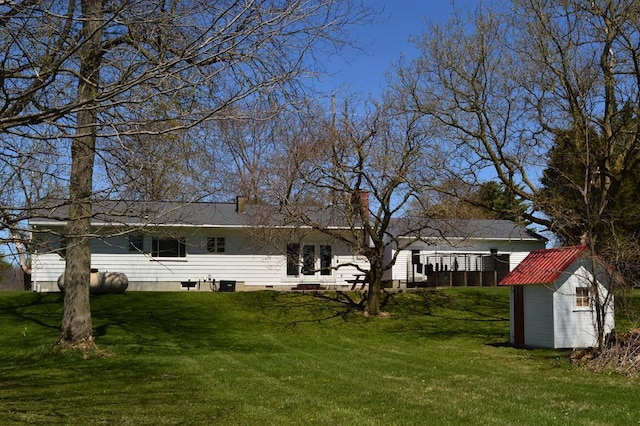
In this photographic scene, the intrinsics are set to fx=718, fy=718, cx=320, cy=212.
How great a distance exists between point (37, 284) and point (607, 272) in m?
24.0

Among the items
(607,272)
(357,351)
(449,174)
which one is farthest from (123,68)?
(449,174)

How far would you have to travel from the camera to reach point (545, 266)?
65.7ft

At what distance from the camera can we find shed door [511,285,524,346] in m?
21.0

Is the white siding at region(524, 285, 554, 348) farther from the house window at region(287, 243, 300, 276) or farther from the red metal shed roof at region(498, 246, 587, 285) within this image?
the house window at region(287, 243, 300, 276)

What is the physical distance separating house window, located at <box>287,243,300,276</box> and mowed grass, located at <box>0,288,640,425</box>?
1.88 meters

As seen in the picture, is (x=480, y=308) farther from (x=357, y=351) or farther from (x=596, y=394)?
(x=596, y=394)

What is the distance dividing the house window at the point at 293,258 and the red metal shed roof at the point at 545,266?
9.69m

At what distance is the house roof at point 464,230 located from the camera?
2706 centimetres

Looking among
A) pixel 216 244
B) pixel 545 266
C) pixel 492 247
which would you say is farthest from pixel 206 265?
pixel 545 266

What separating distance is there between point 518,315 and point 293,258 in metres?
10.5

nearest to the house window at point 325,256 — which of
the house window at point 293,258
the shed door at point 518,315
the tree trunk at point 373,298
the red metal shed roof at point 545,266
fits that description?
the house window at point 293,258

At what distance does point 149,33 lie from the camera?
6176 millimetres

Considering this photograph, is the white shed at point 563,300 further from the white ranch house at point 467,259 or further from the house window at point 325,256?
the white ranch house at point 467,259

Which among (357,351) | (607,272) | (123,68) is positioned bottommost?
(357,351)
